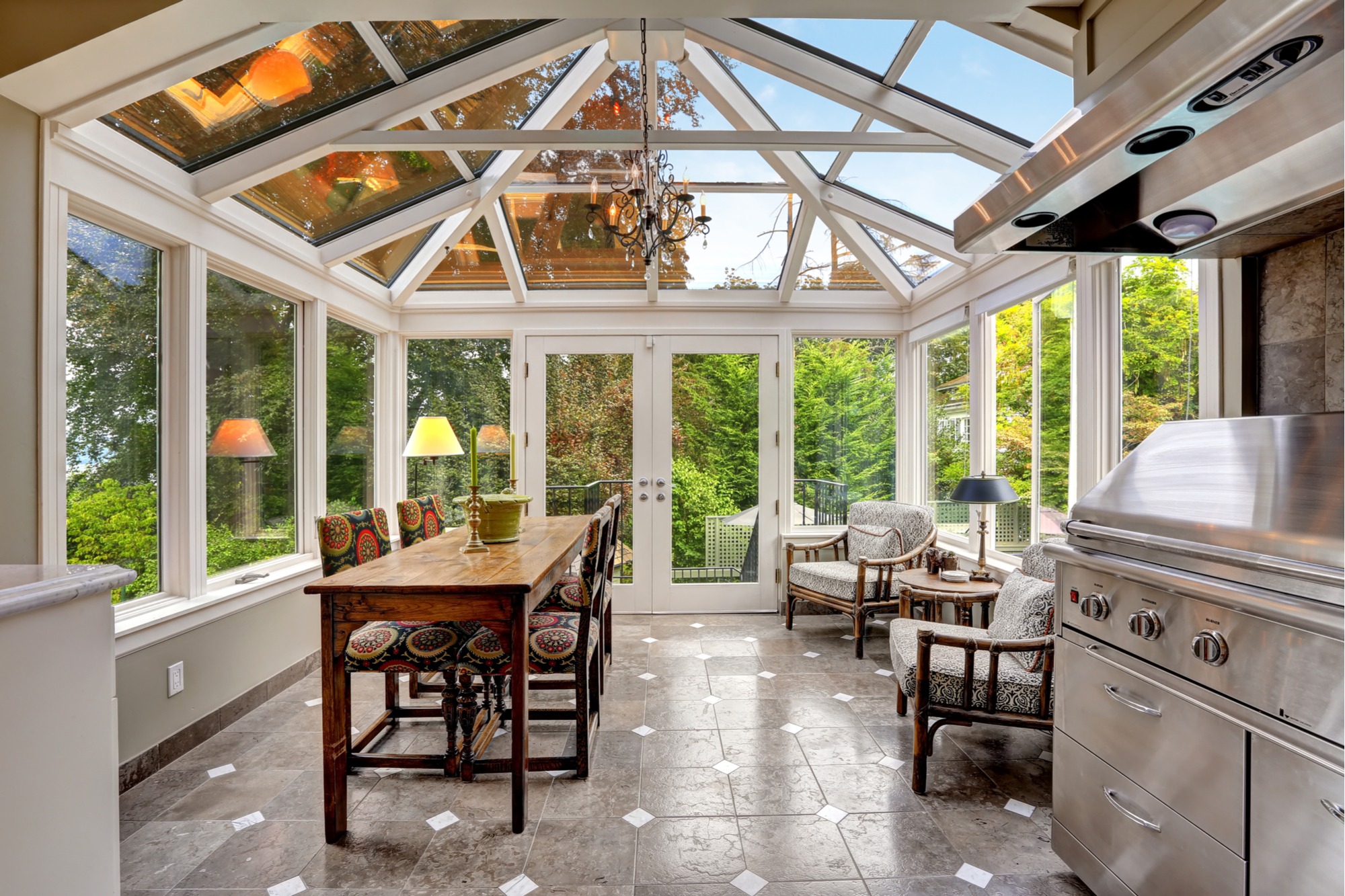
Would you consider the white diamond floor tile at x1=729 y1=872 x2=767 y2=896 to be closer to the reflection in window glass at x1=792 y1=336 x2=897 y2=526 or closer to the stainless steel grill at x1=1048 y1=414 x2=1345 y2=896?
the stainless steel grill at x1=1048 y1=414 x2=1345 y2=896

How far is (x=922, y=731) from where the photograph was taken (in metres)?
2.27

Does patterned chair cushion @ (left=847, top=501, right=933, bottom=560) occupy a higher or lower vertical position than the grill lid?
lower

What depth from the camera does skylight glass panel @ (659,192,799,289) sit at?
422 cm

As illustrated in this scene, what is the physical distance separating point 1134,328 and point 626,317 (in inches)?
127

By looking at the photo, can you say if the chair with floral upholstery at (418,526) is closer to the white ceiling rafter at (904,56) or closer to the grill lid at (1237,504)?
the white ceiling rafter at (904,56)

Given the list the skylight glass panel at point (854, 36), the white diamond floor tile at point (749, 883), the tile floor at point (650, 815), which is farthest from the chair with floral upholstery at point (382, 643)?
the skylight glass panel at point (854, 36)

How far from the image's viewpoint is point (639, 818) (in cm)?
210

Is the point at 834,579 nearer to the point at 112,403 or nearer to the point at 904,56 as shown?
the point at 904,56

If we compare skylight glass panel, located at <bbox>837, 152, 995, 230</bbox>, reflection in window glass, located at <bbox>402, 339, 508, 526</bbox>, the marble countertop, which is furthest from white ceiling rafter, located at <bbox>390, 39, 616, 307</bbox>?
the marble countertop

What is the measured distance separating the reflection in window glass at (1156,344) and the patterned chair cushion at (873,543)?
173 centimetres

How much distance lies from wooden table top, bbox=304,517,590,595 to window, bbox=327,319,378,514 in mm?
1385

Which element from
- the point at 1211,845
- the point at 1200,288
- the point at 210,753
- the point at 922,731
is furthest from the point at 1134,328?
the point at 210,753

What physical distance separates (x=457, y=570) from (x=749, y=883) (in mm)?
1342

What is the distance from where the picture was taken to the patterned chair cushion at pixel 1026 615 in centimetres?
228
